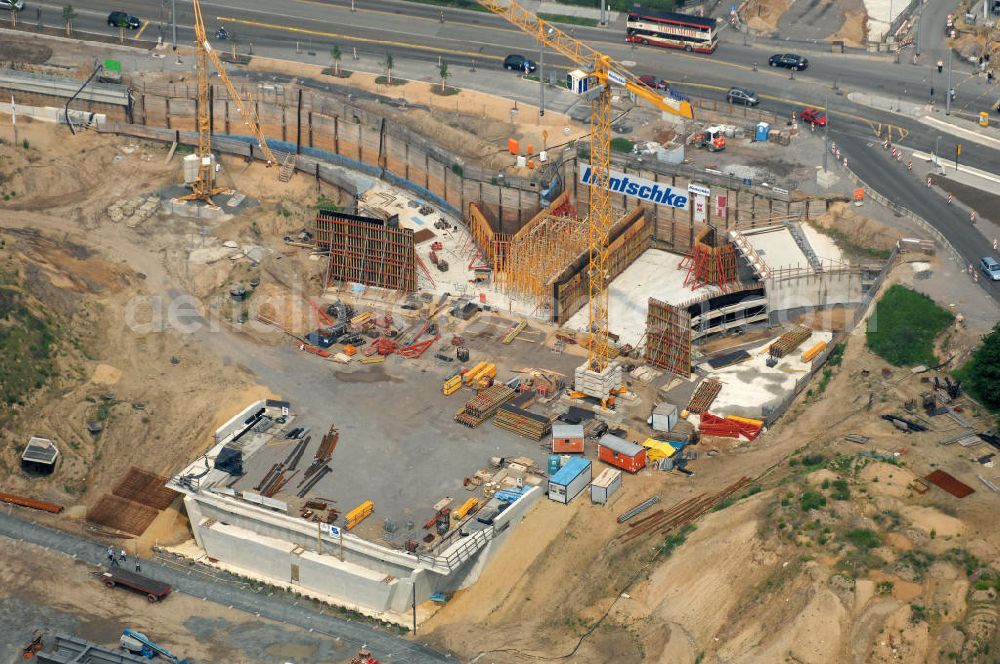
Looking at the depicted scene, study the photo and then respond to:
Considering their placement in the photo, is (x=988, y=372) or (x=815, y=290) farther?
(x=815, y=290)

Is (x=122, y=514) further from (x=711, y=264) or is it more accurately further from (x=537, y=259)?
(x=711, y=264)

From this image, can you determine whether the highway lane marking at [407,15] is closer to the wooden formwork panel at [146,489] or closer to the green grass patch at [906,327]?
the green grass patch at [906,327]

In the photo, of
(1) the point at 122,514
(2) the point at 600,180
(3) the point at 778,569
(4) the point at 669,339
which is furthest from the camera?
(4) the point at 669,339

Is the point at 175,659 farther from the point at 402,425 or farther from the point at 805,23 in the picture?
the point at 805,23

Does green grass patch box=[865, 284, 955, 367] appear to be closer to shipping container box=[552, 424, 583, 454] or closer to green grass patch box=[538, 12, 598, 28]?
shipping container box=[552, 424, 583, 454]

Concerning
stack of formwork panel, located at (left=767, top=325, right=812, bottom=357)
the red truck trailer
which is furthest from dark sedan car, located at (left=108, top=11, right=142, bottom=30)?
stack of formwork panel, located at (left=767, top=325, right=812, bottom=357)

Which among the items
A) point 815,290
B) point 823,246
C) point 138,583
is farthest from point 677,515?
point 138,583
